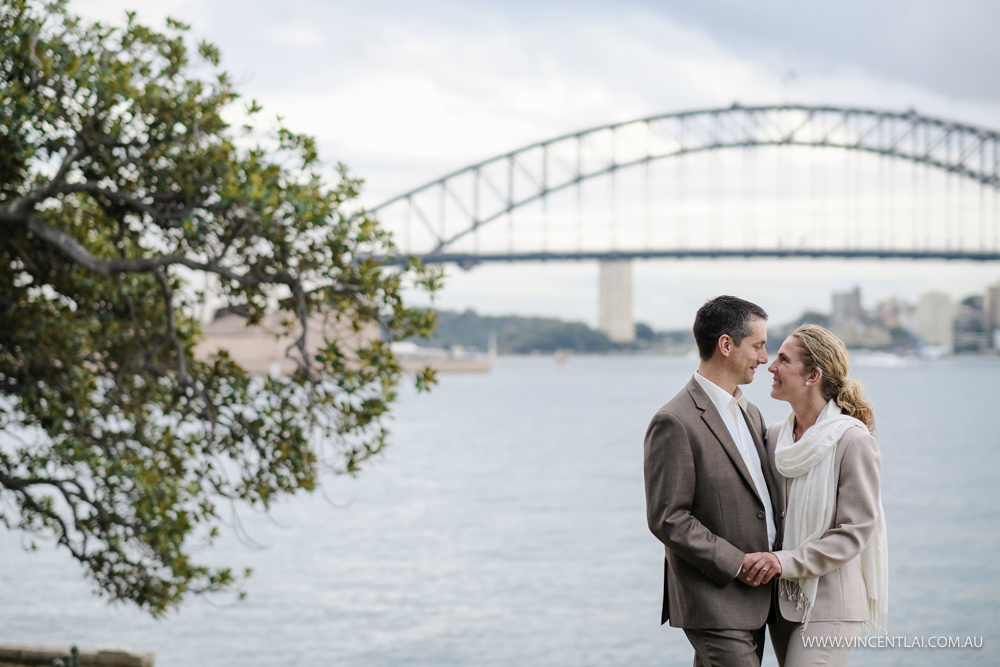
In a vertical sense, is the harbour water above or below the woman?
below

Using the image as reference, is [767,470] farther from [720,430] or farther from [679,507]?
[679,507]

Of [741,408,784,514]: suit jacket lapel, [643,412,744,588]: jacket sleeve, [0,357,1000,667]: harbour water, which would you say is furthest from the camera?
[0,357,1000,667]: harbour water

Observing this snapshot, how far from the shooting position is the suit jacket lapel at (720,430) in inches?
109

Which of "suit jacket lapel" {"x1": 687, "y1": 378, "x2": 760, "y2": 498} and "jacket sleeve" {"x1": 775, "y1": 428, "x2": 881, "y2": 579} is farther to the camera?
"suit jacket lapel" {"x1": 687, "y1": 378, "x2": 760, "y2": 498}

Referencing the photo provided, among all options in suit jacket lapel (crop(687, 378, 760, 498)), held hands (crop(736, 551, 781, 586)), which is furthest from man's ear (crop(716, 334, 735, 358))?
held hands (crop(736, 551, 781, 586))

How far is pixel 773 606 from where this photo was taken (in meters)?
2.85

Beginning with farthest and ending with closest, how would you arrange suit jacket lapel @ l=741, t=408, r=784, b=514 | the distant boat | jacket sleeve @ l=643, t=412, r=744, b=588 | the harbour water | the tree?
the distant boat, the harbour water, the tree, suit jacket lapel @ l=741, t=408, r=784, b=514, jacket sleeve @ l=643, t=412, r=744, b=588

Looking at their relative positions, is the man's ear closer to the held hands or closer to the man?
the man

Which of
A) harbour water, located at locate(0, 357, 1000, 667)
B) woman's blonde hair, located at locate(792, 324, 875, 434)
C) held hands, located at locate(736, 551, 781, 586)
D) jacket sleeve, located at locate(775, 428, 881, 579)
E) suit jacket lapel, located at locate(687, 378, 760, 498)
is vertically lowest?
harbour water, located at locate(0, 357, 1000, 667)

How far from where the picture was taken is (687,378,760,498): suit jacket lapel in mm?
2777

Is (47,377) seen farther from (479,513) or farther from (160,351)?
(479,513)

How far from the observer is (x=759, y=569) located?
8.80ft

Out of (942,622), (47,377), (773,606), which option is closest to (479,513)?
(942,622)

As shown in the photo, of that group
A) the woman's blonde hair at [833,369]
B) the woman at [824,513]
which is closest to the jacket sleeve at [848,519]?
the woman at [824,513]
